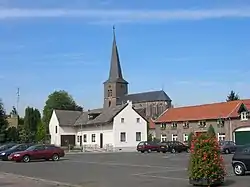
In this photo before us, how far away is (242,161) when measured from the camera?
2180 centimetres

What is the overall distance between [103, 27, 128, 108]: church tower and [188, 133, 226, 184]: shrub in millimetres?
109485

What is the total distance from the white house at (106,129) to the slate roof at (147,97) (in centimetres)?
4820

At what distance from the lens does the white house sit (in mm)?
81150

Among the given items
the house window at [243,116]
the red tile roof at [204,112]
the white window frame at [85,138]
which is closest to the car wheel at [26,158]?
the red tile roof at [204,112]

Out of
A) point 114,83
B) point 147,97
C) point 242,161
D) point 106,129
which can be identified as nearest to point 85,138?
point 106,129

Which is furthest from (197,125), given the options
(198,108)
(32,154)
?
(32,154)

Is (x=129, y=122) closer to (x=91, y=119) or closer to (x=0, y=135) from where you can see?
(x=91, y=119)

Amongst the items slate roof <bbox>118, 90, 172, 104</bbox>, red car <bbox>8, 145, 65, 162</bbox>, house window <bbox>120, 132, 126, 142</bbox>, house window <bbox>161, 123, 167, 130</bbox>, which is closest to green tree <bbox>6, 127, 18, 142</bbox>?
house window <bbox>120, 132, 126, 142</bbox>

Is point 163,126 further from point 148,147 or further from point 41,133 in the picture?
point 41,133

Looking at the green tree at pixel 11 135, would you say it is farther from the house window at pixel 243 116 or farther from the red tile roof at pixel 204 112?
the house window at pixel 243 116

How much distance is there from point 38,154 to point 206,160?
89.9ft

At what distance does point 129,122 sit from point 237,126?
20.4 m

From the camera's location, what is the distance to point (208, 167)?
17.5m

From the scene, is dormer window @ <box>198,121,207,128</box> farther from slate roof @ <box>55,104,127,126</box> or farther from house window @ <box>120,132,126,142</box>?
slate roof @ <box>55,104,127,126</box>
